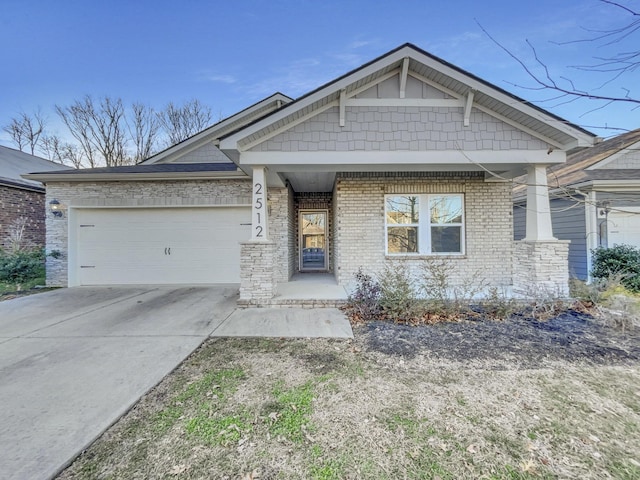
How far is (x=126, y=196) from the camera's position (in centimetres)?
845

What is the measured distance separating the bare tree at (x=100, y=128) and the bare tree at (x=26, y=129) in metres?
2.88

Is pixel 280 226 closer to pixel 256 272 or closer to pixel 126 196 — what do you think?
pixel 256 272

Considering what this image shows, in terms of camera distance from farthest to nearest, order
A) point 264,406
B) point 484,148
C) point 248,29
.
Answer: point 248,29
point 484,148
point 264,406

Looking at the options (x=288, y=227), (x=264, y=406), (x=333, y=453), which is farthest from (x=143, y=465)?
Answer: (x=288, y=227)

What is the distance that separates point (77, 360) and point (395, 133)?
655cm

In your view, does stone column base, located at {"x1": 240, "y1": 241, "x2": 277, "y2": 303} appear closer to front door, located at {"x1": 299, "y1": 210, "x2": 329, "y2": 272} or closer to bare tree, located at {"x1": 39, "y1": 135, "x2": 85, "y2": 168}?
front door, located at {"x1": 299, "y1": 210, "x2": 329, "y2": 272}

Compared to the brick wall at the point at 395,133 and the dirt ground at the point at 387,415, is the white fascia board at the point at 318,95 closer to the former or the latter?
the brick wall at the point at 395,133

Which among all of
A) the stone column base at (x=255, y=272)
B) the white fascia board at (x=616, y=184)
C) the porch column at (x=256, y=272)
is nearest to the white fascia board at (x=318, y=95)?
the porch column at (x=256, y=272)

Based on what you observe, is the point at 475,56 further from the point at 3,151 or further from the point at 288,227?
the point at 3,151

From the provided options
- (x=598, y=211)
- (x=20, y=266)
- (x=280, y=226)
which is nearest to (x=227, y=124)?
(x=280, y=226)

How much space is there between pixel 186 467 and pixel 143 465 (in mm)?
307

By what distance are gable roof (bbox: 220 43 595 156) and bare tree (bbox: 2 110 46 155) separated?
25474 mm

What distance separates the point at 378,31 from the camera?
873 cm

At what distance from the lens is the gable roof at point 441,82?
5613mm
